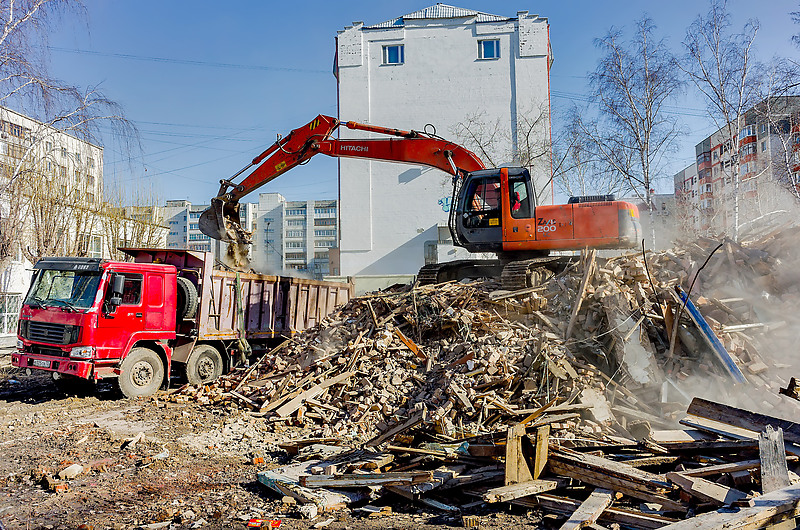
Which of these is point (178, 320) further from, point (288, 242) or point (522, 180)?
point (288, 242)

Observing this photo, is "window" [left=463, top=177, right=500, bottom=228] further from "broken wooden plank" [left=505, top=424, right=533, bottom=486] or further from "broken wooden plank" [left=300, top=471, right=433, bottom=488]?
"broken wooden plank" [left=300, top=471, right=433, bottom=488]

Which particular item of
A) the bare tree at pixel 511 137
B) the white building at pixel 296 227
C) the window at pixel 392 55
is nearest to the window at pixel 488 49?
the bare tree at pixel 511 137

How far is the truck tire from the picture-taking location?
35.0 feet

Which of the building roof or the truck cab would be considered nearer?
the truck cab

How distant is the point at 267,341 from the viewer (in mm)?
12867

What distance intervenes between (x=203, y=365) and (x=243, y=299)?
5.81 ft

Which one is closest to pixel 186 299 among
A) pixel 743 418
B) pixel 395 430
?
pixel 395 430

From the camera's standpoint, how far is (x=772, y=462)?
4.62 m

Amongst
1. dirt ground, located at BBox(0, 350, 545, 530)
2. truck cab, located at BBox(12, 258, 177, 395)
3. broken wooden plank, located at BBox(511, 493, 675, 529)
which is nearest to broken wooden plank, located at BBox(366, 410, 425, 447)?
dirt ground, located at BBox(0, 350, 545, 530)

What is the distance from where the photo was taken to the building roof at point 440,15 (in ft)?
101

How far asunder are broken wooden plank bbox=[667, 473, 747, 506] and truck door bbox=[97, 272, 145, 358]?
29.5ft

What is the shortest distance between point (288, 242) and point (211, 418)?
83832 millimetres

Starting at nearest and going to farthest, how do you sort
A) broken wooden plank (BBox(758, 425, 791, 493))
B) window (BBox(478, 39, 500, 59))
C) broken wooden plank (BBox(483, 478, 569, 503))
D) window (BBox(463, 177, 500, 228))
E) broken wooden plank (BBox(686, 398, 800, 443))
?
broken wooden plank (BBox(758, 425, 791, 493)) < broken wooden plank (BBox(483, 478, 569, 503)) < broken wooden plank (BBox(686, 398, 800, 443)) < window (BBox(463, 177, 500, 228)) < window (BBox(478, 39, 500, 59))

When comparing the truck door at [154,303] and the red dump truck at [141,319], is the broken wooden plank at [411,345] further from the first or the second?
the truck door at [154,303]
